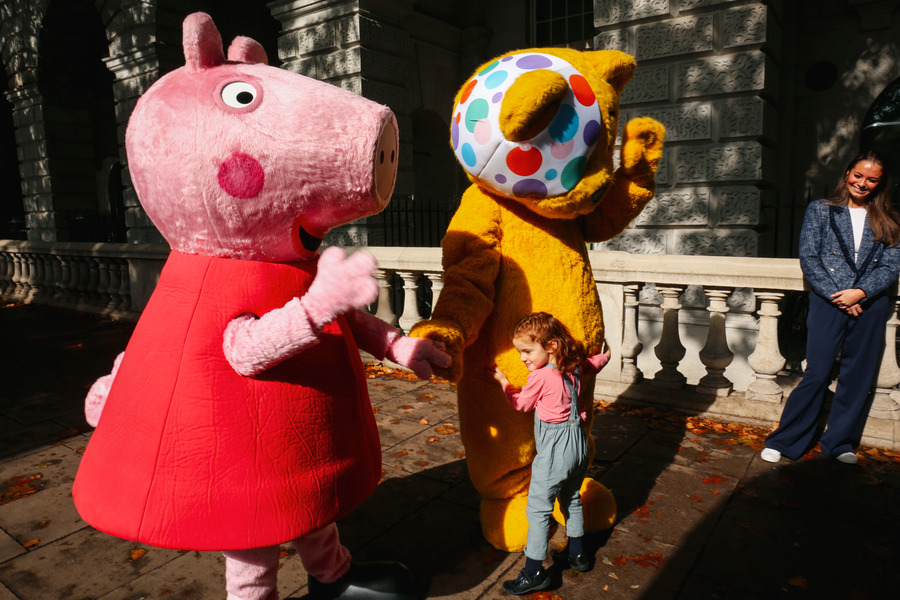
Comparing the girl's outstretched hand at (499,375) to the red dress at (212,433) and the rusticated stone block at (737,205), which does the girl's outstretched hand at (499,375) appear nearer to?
the red dress at (212,433)

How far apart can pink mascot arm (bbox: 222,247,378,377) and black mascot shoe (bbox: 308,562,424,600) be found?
3.40 ft

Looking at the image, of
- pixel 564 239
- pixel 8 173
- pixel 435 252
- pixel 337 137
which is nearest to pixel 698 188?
pixel 435 252

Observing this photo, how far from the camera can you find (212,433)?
1.62 metres

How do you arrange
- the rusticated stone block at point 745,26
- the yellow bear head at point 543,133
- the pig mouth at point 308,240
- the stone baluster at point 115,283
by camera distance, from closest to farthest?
the pig mouth at point 308,240, the yellow bear head at point 543,133, the rusticated stone block at point 745,26, the stone baluster at point 115,283

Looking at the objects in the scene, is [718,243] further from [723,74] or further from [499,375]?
[499,375]

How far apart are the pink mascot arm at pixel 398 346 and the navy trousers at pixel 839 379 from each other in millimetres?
2730

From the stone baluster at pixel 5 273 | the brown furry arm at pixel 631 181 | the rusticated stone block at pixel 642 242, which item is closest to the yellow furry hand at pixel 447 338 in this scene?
the brown furry arm at pixel 631 181

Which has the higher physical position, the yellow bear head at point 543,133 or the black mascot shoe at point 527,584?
the yellow bear head at point 543,133

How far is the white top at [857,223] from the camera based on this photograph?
3385 millimetres

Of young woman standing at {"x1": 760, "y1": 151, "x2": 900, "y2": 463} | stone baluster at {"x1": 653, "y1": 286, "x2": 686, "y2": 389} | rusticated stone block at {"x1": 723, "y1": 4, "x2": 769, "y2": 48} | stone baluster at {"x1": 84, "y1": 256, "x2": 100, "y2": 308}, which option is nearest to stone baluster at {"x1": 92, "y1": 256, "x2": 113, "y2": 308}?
stone baluster at {"x1": 84, "y1": 256, "x2": 100, "y2": 308}

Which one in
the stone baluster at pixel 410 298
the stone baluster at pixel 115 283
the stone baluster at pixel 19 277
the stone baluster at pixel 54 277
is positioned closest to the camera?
the stone baluster at pixel 410 298


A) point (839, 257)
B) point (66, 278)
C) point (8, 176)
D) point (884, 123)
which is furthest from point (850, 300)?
point (8, 176)

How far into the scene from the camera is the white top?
3.38 metres

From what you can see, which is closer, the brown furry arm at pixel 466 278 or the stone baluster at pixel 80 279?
the brown furry arm at pixel 466 278
